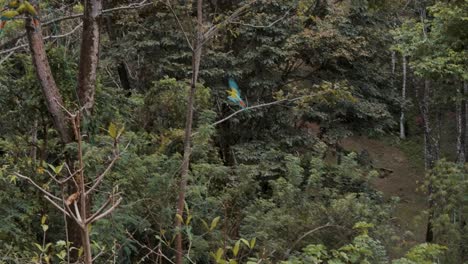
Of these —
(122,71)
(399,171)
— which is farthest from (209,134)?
(399,171)

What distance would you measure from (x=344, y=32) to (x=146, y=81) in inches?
166

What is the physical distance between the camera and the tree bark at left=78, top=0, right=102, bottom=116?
11.6ft

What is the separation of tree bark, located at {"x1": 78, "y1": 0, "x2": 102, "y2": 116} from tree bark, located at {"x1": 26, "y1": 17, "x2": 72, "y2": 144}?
0.19m

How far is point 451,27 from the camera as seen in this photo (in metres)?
7.27

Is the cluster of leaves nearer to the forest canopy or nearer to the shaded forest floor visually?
the forest canopy

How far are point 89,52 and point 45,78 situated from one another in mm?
376

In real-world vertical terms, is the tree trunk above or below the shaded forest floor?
above

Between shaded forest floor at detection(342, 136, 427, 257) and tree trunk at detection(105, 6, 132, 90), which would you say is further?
shaded forest floor at detection(342, 136, 427, 257)

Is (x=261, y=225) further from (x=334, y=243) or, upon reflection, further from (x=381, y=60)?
(x=381, y=60)

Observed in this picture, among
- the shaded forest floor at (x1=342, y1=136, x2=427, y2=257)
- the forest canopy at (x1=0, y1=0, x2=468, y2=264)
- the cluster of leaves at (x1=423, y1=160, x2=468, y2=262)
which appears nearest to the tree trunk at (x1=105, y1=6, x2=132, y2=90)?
the forest canopy at (x1=0, y1=0, x2=468, y2=264)

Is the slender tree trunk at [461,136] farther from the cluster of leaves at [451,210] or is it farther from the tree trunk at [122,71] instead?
the tree trunk at [122,71]

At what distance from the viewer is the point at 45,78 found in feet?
11.6

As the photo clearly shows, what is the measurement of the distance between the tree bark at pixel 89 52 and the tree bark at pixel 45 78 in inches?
7.6

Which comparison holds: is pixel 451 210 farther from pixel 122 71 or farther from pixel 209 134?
pixel 122 71
